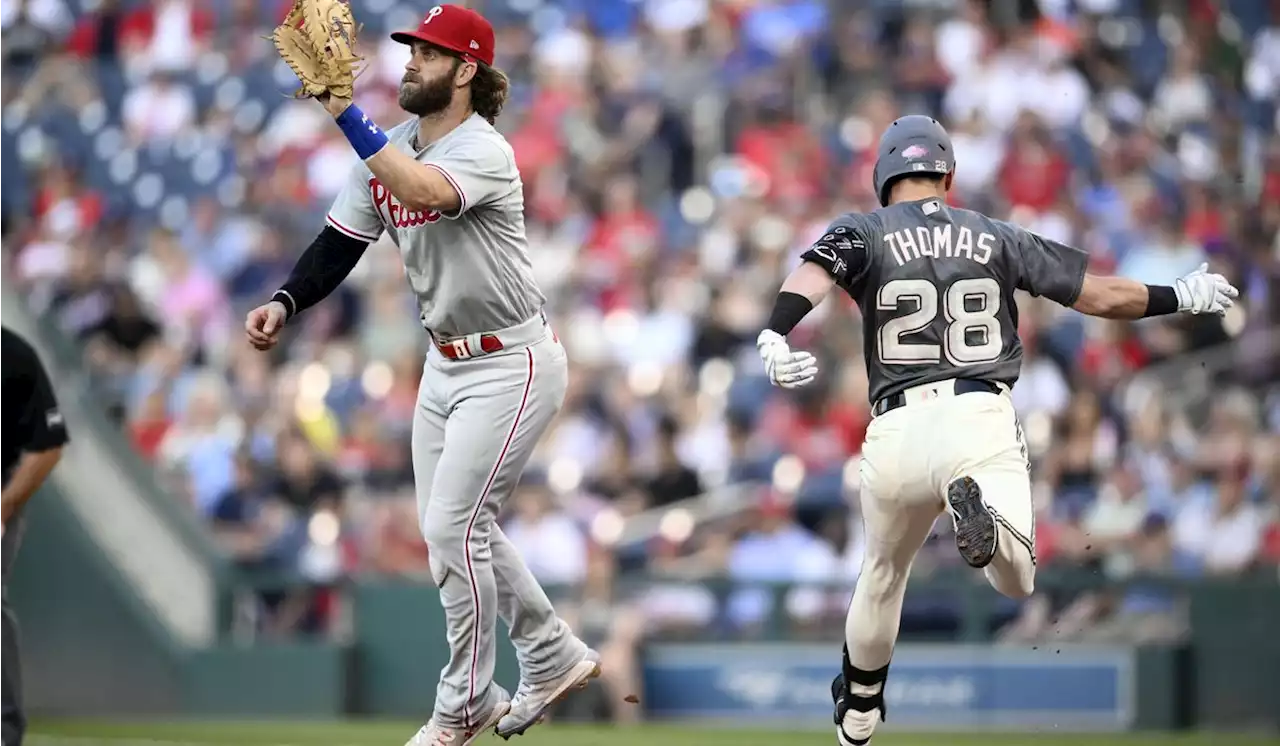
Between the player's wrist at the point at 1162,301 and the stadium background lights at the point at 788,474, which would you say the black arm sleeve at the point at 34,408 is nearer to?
the player's wrist at the point at 1162,301

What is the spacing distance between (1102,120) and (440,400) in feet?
30.7

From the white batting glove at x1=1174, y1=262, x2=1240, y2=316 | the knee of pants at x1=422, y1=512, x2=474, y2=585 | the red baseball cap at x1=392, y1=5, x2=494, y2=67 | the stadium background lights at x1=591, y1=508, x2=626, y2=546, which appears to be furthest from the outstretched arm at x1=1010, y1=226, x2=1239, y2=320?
the stadium background lights at x1=591, y1=508, x2=626, y2=546

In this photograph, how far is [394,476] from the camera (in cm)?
1281

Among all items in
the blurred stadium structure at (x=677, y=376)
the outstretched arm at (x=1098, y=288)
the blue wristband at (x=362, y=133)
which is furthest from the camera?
the blurred stadium structure at (x=677, y=376)

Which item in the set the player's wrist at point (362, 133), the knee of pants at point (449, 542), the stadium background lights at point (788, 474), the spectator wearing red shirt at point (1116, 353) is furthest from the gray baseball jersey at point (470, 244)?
the spectator wearing red shirt at point (1116, 353)

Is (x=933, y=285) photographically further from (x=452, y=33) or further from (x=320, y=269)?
(x=320, y=269)

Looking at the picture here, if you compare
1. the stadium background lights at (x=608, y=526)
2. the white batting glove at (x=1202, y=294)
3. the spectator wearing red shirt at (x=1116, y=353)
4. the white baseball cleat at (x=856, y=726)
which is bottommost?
the white baseball cleat at (x=856, y=726)

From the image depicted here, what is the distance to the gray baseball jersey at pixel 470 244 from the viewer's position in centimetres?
658

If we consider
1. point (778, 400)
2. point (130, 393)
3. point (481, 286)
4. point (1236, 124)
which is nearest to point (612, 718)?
point (778, 400)

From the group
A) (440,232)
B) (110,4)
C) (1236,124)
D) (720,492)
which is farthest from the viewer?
(110,4)

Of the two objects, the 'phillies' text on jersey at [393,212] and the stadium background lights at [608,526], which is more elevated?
the 'phillies' text on jersey at [393,212]

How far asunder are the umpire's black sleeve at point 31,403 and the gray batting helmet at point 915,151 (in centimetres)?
317

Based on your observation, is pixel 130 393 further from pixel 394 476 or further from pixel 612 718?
pixel 612 718

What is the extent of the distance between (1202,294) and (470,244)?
8.29 ft
